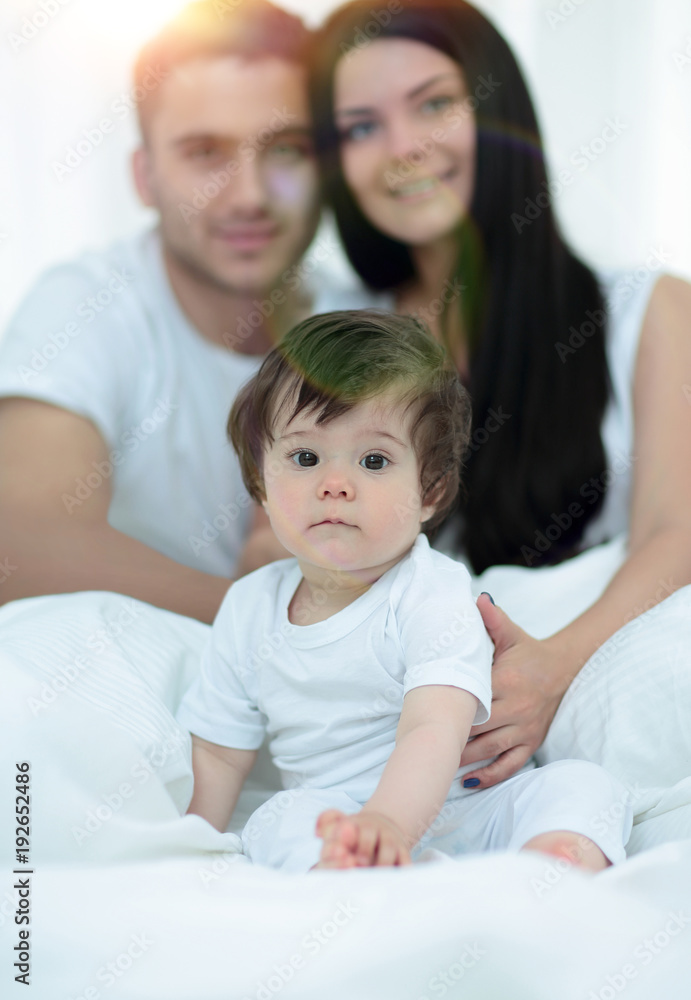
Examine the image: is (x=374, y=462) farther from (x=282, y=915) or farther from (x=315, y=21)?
(x=315, y=21)

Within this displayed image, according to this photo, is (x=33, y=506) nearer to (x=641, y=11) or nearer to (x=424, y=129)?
(x=424, y=129)

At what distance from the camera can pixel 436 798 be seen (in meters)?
0.73

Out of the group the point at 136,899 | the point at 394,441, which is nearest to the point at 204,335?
the point at 394,441

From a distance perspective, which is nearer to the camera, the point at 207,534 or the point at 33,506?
the point at 33,506

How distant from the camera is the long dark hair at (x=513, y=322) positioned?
154 cm

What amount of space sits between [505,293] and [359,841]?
3.99ft

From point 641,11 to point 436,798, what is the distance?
6.77 ft

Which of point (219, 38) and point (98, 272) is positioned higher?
point (219, 38)

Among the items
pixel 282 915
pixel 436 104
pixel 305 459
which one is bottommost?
pixel 282 915

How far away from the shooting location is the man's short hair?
169 cm

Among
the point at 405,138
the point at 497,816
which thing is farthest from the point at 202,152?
the point at 497,816

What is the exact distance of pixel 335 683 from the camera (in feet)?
2.93

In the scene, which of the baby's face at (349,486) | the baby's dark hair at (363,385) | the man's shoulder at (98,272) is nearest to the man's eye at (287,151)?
the man's shoulder at (98,272)

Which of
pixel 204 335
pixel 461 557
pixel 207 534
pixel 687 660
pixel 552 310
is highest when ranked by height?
pixel 552 310
